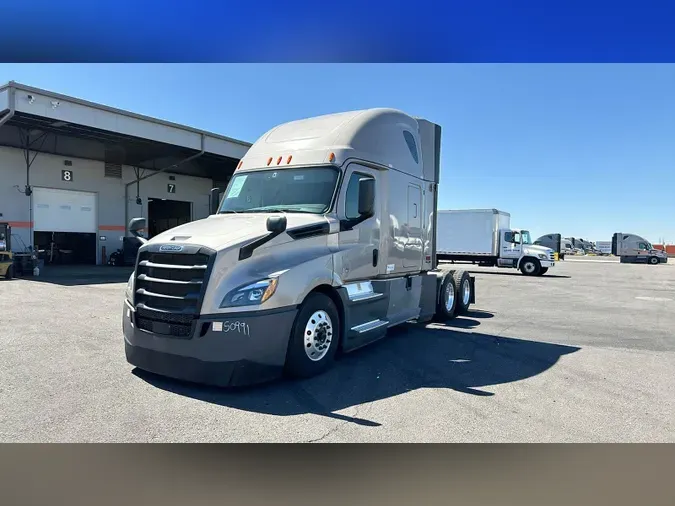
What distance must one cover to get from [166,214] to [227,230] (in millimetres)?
28935

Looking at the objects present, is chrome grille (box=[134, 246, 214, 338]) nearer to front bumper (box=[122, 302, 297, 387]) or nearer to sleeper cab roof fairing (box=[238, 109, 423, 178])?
front bumper (box=[122, 302, 297, 387])

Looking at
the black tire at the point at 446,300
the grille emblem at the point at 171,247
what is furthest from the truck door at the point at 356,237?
the black tire at the point at 446,300

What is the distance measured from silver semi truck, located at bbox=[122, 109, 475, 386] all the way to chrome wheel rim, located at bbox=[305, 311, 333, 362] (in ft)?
0.05

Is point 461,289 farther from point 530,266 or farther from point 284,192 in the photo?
point 530,266

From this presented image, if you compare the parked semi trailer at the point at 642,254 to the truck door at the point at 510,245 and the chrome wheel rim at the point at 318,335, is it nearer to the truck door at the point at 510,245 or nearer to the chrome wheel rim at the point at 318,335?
the truck door at the point at 510,245

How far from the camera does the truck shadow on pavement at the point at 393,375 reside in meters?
4.70

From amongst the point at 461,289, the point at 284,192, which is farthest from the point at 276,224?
the point at 461,289

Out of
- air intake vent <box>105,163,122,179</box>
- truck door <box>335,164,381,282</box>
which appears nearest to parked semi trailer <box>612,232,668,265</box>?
air intake vent <box>105,163,122,179</box>

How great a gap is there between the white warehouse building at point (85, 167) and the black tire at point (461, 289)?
16.4m

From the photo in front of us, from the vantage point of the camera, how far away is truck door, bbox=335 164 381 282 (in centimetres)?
607
